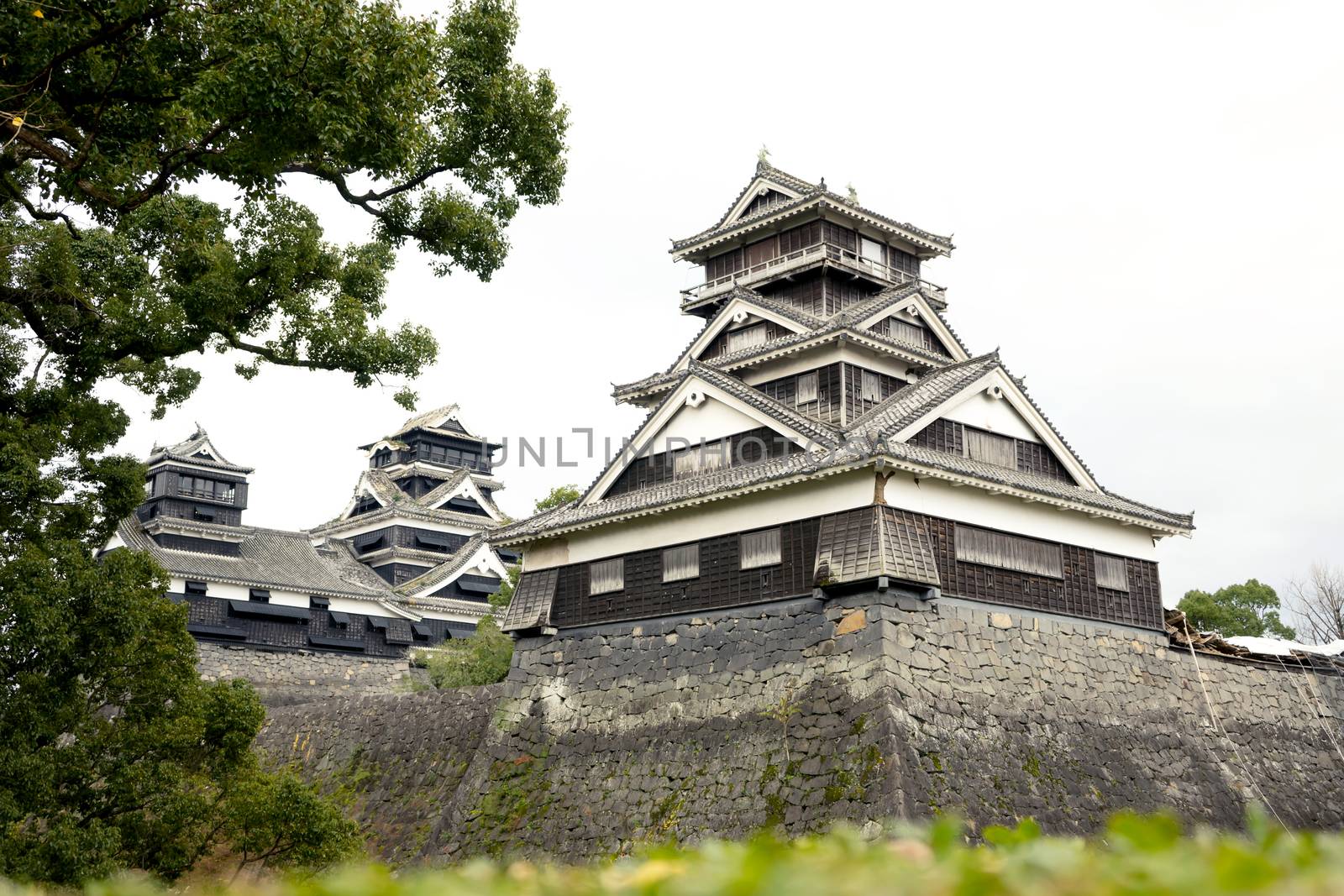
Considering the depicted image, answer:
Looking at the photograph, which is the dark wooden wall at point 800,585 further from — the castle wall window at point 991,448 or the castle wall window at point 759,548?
the castle wall window at point 991,448

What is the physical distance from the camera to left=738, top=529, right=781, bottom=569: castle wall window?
21.0m

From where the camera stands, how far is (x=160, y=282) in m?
15.6

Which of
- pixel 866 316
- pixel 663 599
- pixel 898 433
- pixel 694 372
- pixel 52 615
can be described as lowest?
pixel 52 615

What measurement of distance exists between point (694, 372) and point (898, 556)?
623cm

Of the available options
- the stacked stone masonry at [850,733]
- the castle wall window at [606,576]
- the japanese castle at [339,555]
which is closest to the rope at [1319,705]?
the stacked stone masonry at [850,733]

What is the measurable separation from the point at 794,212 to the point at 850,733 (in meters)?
12.5

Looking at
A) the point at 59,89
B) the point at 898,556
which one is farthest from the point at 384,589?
the point at 59,89

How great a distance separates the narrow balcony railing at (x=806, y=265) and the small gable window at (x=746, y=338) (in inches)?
56.4

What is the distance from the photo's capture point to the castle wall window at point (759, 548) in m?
21.0

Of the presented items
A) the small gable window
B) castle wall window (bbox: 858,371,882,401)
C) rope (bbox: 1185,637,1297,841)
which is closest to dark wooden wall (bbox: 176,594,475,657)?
A: the small gable window

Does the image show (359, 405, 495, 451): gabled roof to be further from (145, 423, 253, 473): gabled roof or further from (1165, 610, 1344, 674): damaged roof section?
(1165, 610, 1344, 674): damaged roof section

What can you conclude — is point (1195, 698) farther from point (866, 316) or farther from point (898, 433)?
point (866, 316)

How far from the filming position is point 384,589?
46125mm

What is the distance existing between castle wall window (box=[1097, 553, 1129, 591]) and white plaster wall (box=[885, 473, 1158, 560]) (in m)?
0.17
